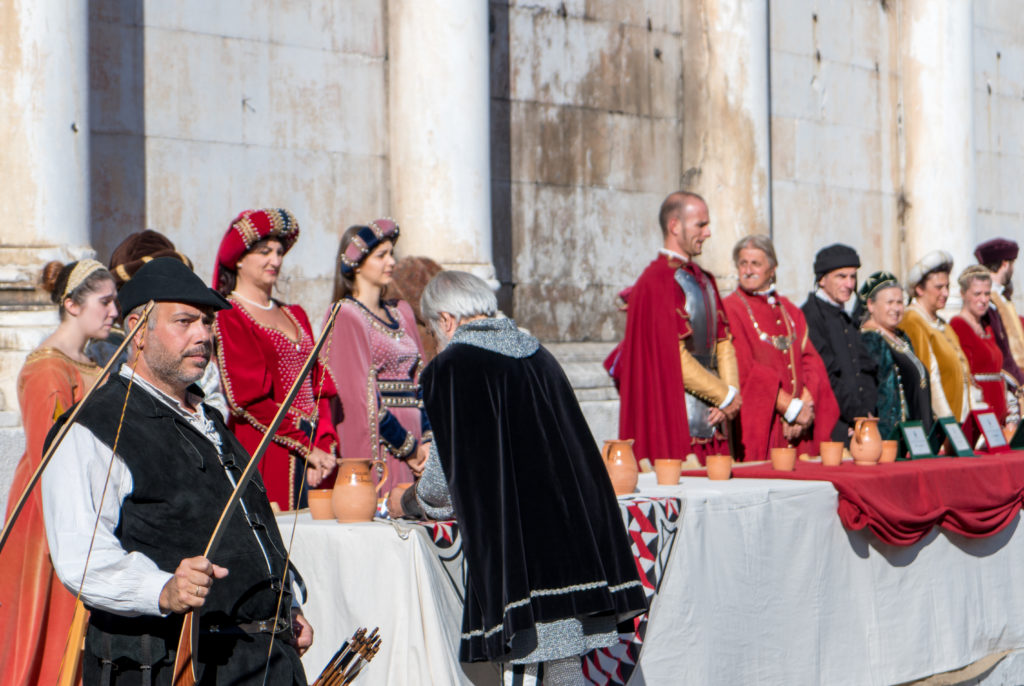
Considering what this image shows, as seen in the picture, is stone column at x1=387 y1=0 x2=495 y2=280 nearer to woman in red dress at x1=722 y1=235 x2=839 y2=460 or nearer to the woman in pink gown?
woman in red dress at x1=722 y1=235 x2=839 y2=460

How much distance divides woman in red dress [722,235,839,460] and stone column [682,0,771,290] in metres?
2.33

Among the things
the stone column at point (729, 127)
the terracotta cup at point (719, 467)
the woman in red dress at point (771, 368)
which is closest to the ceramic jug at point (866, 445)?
the terracotta cup at point (719, 467)

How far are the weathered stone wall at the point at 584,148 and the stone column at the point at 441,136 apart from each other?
0.85 meters

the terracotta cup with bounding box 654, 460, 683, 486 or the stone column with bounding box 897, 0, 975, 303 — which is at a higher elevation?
the stone column with bounding box 897, 0, 975, 303

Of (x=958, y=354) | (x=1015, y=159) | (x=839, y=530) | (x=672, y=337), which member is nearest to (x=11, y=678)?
(x=839, y=530)

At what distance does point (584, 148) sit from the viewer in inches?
342

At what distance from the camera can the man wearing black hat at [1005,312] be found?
8.41 metres

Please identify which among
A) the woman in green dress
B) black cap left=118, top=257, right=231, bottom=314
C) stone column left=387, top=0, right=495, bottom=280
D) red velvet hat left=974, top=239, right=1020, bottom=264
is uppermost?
stone column left=387, top=0, right=495, bottom=280

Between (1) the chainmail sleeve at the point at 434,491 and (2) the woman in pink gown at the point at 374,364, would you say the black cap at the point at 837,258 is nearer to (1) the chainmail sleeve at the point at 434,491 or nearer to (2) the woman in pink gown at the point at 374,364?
(2) the woman in pink gown at the point at 374,364

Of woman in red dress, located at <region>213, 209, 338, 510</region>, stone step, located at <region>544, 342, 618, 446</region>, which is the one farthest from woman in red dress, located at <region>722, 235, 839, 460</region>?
woman in red dress, located at <region>213, 209, 338, 510</region>

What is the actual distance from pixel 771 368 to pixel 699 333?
0.47 metres

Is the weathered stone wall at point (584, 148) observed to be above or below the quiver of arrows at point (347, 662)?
above

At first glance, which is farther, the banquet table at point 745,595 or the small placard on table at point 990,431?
the small placard on table at point 990,431

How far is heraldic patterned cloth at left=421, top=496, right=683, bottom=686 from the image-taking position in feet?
12.7
